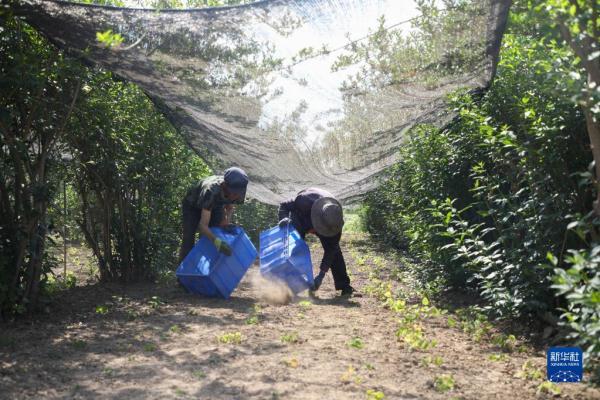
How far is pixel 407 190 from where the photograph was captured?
8625 millimetres

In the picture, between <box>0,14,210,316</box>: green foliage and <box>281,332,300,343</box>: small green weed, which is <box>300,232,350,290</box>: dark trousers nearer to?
<box>0,14,210,316</box>: green foliage

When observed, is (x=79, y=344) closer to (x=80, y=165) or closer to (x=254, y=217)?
(x=80, y=165)

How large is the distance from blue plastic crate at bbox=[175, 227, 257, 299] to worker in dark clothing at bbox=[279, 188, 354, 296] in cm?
56

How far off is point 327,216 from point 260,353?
2.64m

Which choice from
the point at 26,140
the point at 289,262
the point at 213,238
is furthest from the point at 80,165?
the point at 289,262

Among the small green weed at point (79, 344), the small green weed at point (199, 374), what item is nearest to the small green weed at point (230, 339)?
the small green weed at point (199, 374)

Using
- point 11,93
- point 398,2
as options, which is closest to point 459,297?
point 398,2

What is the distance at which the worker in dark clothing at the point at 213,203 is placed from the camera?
7.14 m

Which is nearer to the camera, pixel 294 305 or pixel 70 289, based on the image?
pixel 294 305

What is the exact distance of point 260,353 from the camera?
4805 millimetres

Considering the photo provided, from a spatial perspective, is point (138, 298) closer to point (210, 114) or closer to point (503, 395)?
point (210, 114)

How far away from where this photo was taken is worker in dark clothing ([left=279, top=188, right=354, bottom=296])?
23.8ft

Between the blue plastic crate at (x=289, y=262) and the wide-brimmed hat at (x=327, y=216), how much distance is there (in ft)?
0.92

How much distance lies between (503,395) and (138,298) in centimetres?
439
